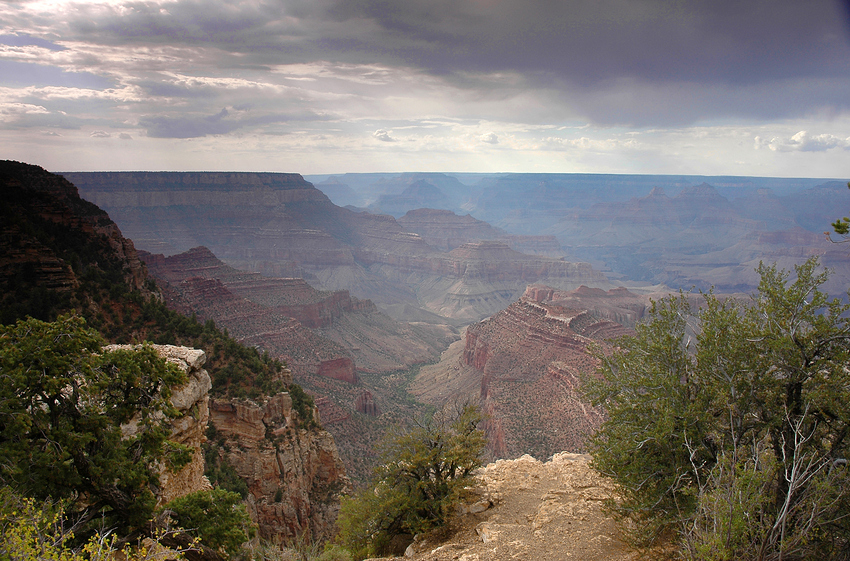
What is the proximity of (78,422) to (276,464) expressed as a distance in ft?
51.6

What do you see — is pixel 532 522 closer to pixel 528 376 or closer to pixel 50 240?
pixel 50 240

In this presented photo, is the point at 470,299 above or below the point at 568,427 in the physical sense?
below

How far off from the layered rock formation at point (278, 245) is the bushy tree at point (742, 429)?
139 m

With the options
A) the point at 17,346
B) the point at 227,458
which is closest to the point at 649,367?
the point at 17,346

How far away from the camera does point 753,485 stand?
9.42m

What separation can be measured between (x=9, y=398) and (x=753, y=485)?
14153 millimetres

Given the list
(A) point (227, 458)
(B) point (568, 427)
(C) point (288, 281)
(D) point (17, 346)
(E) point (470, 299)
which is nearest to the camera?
(D) point (17, 346)

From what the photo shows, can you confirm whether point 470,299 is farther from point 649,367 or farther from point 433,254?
point 649,367

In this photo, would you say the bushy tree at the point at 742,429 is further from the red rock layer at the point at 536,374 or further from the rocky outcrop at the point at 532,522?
the red rock layer at the point at 536,374

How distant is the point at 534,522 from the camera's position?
14.7 meters

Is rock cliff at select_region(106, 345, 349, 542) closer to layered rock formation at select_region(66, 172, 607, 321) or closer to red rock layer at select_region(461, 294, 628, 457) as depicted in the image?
red rock layer at select_region(461, 294, 628, 457)

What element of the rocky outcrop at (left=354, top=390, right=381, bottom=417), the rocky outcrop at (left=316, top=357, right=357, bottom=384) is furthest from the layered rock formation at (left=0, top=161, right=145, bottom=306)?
the rocky outcrop at (left=316, top=357, right=357, bottom=384)

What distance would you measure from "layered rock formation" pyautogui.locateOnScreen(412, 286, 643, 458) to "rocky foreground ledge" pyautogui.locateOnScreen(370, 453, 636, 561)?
28.2 ft

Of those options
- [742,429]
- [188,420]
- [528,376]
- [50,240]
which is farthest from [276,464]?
[528,376]
